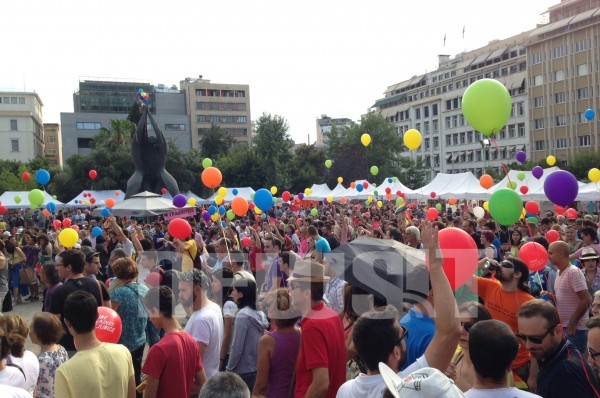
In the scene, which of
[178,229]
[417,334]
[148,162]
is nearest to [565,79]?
[148,162]

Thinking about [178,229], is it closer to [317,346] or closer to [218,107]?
[317,346]

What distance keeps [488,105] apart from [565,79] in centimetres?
5594

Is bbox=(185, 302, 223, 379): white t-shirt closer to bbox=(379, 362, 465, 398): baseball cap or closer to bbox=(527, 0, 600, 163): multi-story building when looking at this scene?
bbox=(379, 362, 465, 398): baseball cap

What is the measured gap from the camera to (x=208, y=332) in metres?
4.43

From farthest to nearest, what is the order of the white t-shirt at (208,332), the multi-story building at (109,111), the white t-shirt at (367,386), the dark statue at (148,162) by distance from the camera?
the multi-story building at (109,111) < the dark statue at (148,162) < the white t-shirt at (208,332) < the white t-shirt at (367,386)

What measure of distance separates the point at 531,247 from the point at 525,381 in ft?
8.11

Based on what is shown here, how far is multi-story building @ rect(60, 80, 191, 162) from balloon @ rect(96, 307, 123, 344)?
242ft

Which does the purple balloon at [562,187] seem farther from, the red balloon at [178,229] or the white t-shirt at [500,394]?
the white t-shirt at [500,394]

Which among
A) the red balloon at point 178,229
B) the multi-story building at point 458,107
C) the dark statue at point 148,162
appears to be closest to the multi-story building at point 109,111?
the multi-story building at point 458,107

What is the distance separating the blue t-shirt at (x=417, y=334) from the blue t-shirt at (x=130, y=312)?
270 cm

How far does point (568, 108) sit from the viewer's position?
56969mm

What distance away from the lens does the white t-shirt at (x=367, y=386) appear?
9.11 feet

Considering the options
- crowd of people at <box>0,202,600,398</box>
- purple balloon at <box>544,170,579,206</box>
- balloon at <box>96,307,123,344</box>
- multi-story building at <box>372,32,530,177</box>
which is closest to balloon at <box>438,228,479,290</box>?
crowd of people at <box>0,202,600,398</box>

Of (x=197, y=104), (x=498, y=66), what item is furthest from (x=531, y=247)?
(x=197, y=104)
